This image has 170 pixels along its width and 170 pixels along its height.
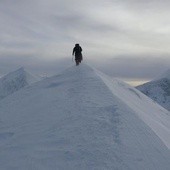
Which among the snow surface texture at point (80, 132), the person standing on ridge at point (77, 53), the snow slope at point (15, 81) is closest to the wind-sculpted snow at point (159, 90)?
the snow slope at point (15, 81)

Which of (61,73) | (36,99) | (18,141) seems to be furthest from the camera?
(61,73)

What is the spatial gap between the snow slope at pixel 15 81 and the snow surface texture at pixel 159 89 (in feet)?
Result: 140

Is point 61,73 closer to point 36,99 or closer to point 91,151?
point 36,99

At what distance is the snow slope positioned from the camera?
118 meters

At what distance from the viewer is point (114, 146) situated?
15594 millimetres

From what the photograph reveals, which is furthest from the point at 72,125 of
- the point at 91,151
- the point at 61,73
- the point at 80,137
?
the point at 61,73

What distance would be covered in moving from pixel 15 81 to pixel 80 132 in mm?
107736

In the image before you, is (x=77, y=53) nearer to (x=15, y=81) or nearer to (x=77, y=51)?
(x=77, y=51)

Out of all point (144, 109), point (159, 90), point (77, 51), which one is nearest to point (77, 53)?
point (77, 51)

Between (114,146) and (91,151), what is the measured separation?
0.91 m

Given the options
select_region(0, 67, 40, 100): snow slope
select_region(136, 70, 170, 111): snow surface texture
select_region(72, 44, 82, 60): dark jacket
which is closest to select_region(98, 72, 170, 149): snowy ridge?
select_region(72, 44, 82, 60): dark jacket

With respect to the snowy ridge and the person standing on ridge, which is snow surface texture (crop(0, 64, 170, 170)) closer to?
the snowy ridge

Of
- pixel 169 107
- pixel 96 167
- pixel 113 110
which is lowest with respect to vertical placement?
pixel 169 107

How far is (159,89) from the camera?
148875mm
